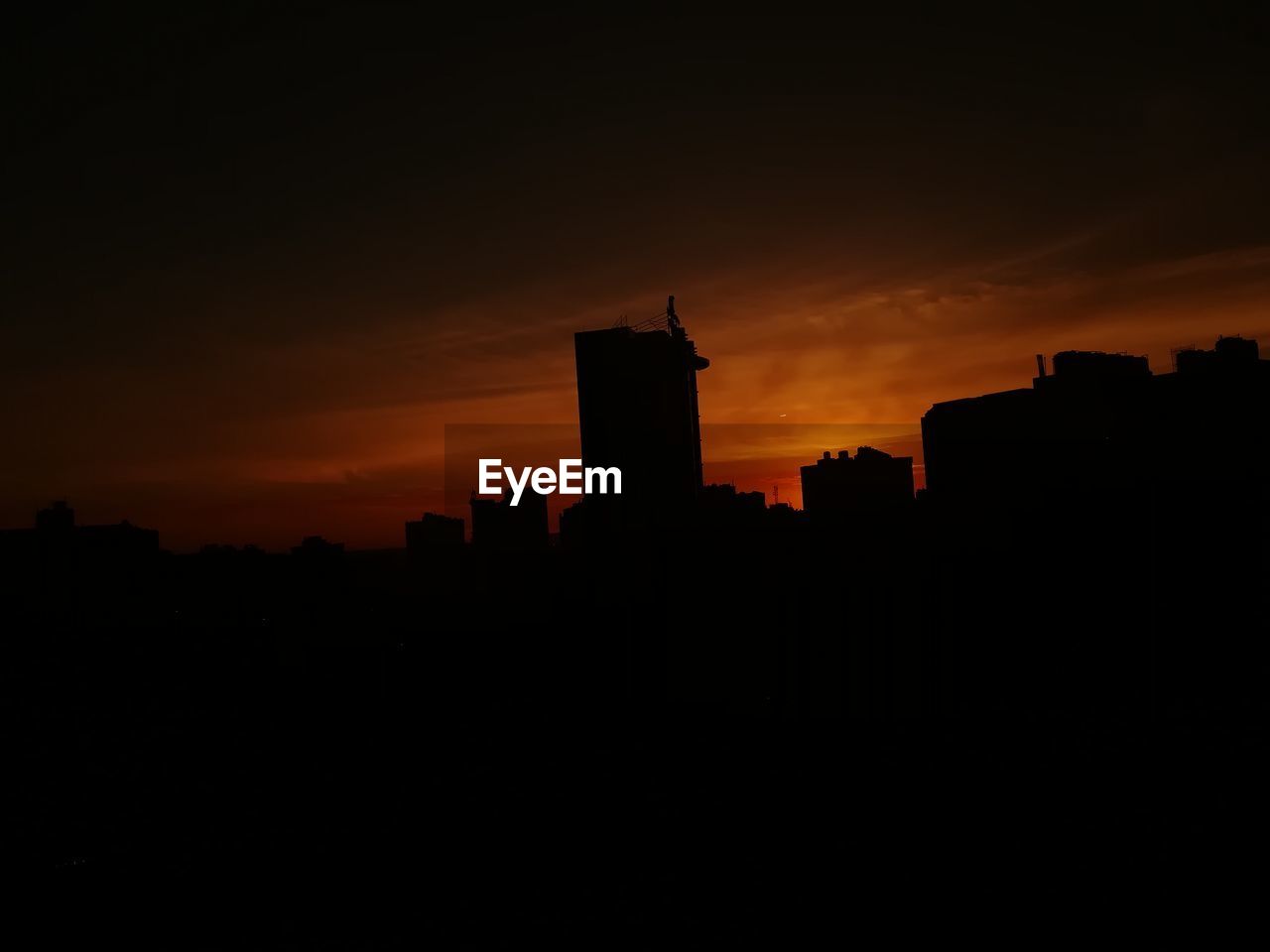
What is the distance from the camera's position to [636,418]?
6225cm

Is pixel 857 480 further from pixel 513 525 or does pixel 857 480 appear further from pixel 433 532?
pixel 433 532

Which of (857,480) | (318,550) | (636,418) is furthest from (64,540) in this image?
(857,480)

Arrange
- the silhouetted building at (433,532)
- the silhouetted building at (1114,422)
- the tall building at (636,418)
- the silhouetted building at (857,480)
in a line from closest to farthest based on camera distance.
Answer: the silhouetted building at (1114,422) < the tall building at (636,418) < the silhouetted building at (857,480) < the silhouetted building at (433,532)

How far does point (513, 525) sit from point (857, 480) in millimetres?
31977

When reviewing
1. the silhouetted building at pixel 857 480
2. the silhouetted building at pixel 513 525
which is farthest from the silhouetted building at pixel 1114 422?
the silhouetted building at pixel 513 525

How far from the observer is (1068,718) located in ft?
67.7

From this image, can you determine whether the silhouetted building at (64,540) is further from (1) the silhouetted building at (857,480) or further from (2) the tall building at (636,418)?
(1) the silhouetted building at (857,480)

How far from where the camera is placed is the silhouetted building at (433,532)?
313 ft

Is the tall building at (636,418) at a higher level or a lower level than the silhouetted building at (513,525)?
higher

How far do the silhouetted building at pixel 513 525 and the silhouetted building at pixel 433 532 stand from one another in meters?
10.8

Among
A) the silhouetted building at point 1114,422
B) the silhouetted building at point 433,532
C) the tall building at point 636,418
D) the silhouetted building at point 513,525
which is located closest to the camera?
the silhouetted building at point 1114,422

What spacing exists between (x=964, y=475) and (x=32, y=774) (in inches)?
1816

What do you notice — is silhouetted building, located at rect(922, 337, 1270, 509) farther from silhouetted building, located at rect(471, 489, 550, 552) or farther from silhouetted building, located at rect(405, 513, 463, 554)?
silhouetted building, located at rect(405, 513, 463, 554)

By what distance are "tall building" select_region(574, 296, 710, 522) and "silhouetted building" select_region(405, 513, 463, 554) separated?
36446mm
